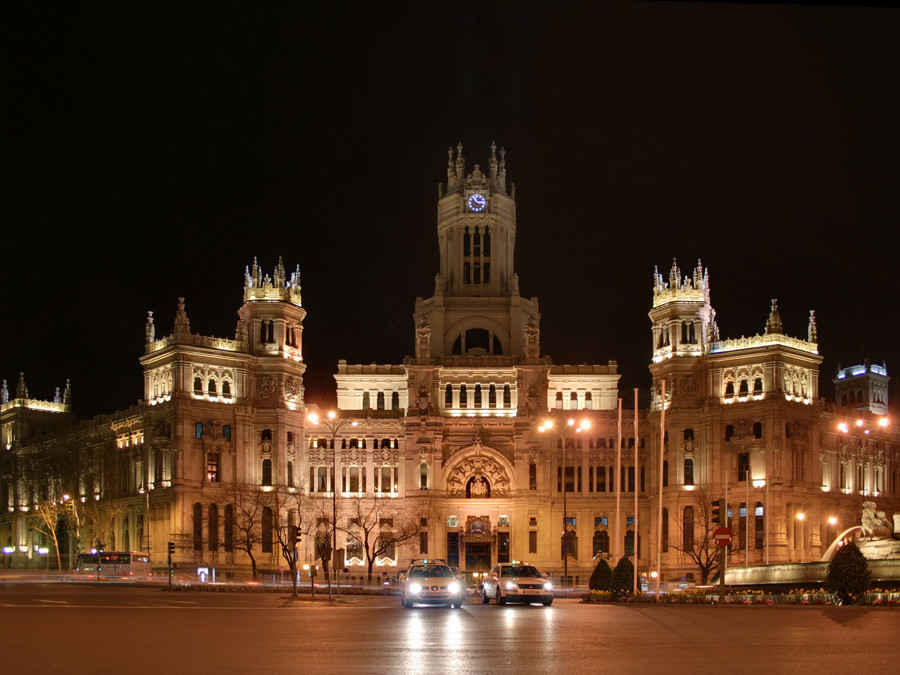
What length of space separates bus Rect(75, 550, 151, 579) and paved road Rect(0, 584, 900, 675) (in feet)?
196

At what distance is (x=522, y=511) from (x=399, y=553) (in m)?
13.1

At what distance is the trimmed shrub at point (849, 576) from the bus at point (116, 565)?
69454 millimetres

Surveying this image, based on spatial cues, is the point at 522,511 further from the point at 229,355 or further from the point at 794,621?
the point at 794,621

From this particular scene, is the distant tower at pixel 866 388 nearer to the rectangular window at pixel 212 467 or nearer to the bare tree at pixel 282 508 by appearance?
the bare tree at pixel 282 508

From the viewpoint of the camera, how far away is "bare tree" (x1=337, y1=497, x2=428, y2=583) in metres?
128

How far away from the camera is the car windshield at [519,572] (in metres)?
55.3

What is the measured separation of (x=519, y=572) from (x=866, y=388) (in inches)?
4895

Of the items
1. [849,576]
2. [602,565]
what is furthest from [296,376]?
[849,576]

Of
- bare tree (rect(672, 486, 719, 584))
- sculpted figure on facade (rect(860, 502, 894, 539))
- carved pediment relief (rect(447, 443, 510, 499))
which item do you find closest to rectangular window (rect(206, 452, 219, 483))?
carved pediment relief (rect(447, 443, 510, 499))

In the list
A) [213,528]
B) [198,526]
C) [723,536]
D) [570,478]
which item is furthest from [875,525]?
[213,528]

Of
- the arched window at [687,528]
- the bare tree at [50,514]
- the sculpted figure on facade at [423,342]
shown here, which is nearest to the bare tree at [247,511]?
the bare tree at [50,514]

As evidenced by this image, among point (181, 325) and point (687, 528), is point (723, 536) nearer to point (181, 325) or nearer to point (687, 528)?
point (687, 528)

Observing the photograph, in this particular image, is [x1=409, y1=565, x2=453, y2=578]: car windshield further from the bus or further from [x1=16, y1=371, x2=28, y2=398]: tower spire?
[x1=16, y1=371, x2=28, y2=398]: tower spire

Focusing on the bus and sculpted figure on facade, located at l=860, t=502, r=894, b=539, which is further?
the bus
